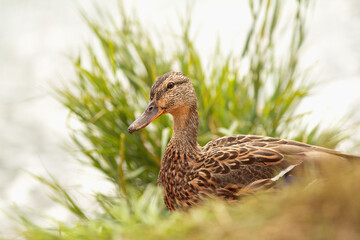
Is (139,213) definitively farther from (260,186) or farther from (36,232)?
(260,186)

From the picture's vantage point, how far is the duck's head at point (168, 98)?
1629 mm

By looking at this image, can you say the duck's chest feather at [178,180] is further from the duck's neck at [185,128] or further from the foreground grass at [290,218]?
the foreground grass at [290,218]

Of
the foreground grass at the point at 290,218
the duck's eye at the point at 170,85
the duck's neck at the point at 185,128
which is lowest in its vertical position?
the duck's neck at the point at 185,128

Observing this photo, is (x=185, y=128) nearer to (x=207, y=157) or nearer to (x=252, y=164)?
(x=207, y=157)

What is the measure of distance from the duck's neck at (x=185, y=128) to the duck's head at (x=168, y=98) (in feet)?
0.03

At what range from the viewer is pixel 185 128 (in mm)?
1743

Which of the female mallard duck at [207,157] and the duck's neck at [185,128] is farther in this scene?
the duck's neck at [185,128]

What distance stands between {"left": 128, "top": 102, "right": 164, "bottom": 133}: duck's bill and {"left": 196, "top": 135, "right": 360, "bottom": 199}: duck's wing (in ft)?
0.85

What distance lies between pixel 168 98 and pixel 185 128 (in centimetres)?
16

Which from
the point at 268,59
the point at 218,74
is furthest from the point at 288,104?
the point at 218,74

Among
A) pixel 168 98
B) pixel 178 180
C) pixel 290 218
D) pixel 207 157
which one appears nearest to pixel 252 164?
pixel 207 157

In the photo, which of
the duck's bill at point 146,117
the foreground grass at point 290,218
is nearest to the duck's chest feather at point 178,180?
the duck's bill at point 146,117

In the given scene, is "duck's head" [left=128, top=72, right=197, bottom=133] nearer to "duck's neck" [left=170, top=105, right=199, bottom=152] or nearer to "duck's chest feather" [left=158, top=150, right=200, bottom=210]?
"duck's neck" [left=170, top=105, right=199, bottom=152]

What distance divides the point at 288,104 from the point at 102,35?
1.12m
